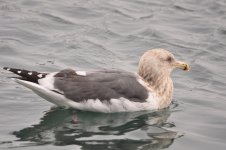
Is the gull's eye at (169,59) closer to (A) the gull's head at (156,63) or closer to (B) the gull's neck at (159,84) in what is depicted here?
(A) the gull's head at (156,63)

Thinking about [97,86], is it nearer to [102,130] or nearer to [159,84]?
[102,130]

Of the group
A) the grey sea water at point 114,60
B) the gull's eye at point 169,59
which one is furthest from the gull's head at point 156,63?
the grey sea water at point 114,60

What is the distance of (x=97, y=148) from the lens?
8.42m

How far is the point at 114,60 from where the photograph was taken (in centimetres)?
1336

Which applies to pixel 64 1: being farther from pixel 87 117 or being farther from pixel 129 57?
pixel 87 117

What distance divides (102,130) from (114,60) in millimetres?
4196

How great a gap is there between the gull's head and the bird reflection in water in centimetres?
70

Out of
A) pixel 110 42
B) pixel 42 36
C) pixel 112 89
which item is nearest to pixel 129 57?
pixel 110 42

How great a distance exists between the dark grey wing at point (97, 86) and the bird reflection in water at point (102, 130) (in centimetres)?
31

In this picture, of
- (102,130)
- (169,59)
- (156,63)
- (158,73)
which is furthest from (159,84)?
(102,130)

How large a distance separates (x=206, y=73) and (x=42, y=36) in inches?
155

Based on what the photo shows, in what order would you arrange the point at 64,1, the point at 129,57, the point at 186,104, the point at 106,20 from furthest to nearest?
the point at 64,1, the point at 106,20, the point at 129,57, the point at 186,104

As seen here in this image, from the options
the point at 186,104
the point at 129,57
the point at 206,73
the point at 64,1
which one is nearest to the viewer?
the point at 186,104

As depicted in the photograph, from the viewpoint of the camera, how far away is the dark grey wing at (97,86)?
994cm
